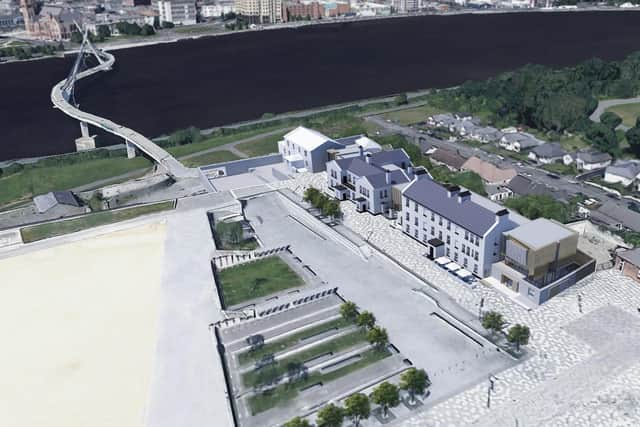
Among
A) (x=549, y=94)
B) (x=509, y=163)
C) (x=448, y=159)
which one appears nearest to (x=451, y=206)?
(x=448, y=159)

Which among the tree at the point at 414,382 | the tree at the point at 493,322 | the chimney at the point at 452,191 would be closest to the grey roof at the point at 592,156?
the chimney at the point at 452,191

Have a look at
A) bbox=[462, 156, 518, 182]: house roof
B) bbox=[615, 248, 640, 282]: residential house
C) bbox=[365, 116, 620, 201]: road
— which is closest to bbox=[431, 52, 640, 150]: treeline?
bbox=[365, 116, 620, 201]: road

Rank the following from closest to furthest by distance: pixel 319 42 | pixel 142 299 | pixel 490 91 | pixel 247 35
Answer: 1. pixel 142 299
2. pixel 490 91
3. pixel 319 42
4. pixel 247 35

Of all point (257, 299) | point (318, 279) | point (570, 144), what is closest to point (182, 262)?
point (257, 299)

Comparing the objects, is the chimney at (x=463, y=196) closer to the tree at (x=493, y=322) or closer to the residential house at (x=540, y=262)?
the residential house at (x=540, y=262)

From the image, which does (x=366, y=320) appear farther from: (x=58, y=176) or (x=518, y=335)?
(x=58, y=176)

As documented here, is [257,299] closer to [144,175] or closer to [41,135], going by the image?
[144,175]
